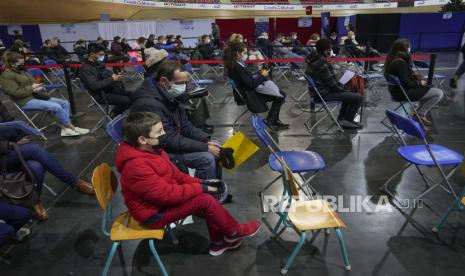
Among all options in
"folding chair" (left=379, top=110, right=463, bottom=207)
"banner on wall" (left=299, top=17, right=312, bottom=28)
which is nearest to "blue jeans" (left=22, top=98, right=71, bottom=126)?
"folding chair" (left=379, top=110, right=463, bottom=207)

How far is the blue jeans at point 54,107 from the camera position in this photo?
4828 millimetres

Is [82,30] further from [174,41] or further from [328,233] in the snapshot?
[328,233]

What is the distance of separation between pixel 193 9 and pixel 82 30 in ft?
25.2

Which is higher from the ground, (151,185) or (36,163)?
(151,185)

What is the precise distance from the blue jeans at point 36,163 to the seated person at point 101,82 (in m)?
1.96

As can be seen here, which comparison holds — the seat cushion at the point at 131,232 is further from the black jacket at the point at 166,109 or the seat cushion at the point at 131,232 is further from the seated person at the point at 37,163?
the seated person at the point at 37,163

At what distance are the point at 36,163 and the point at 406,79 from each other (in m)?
4.48

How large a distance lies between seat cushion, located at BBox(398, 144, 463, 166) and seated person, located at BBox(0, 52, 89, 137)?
169 inches

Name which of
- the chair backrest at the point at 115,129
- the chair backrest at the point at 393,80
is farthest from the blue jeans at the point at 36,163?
the chair backrest at the point at 393,80

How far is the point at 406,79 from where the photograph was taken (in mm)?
4660

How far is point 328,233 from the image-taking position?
2.65 m

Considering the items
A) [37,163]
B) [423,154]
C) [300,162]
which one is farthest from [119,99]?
[423,154]

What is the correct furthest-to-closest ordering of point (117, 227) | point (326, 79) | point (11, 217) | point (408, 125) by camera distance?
point (326, 79), point (408, 125), point (11, 217), point (117, 227)

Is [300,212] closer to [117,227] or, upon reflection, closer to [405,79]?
[117,227]
